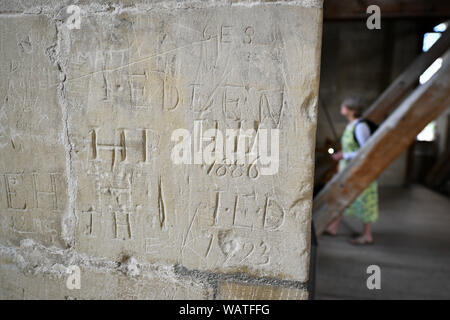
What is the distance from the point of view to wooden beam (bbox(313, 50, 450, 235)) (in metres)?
2.38

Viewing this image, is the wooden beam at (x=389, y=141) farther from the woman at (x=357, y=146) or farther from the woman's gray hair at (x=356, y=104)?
the woman's gray hair at (x=356, y=104)

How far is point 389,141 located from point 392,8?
323 centimetres

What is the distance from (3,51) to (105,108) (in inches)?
19.5

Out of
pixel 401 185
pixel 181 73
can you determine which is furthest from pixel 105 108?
pixel 401 185

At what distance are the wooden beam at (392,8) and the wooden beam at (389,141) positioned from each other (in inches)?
95.0

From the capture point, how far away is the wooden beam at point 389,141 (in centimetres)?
238

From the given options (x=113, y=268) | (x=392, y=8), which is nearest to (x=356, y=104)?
(x=392, y=8)

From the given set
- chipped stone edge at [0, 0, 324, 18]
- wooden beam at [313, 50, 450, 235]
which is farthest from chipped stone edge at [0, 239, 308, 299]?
wooden beam at [313, 50, 450, 235]

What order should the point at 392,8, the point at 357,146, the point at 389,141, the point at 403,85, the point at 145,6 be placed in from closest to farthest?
the point at 145,6 → the point at 389,141 → the point at 357,146 → the point at 403,85 → the point at 392,8

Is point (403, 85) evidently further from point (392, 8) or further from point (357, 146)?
point (357, 146)

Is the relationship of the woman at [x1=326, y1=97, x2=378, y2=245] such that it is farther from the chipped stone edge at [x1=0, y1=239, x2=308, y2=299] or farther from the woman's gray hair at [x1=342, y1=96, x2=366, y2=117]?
the chipped stone edge at [x1=0, y1=239, x2=308, y2=299]

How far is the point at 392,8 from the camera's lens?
15.8ft

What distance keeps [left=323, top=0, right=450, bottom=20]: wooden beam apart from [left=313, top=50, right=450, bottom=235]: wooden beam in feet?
7.92

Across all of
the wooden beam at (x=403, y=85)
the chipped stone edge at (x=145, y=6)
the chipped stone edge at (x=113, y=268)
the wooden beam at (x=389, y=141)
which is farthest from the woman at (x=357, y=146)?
the chipped stone edge at (x=145, y=6)
